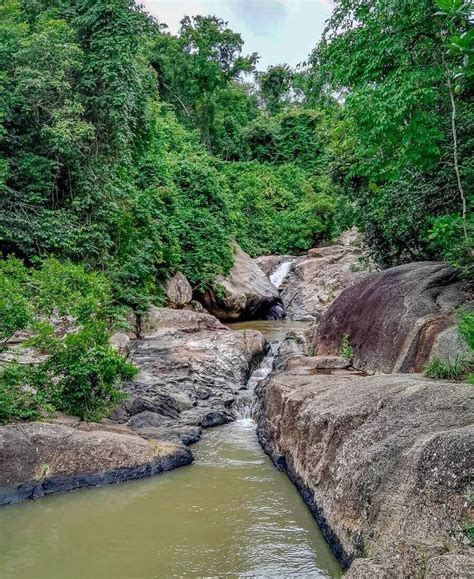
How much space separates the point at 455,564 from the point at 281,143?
37.4 meters

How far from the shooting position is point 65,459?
7.02m

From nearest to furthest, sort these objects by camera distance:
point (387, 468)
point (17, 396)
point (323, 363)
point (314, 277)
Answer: point (387, 468), point (17, 396), point (323, 363), point (314, 277)

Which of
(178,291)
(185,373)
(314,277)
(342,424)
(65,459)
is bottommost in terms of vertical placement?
(65,459)

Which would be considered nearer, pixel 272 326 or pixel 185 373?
pixel 185 373

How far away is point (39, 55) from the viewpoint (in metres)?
13.7

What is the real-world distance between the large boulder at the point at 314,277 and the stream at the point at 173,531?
596 inches

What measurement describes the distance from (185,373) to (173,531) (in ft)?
19.4

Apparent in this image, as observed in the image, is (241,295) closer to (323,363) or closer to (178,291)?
(178,291)

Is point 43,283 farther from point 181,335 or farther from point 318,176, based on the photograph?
point 318,176

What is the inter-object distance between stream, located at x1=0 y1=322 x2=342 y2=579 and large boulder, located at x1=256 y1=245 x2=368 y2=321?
15133mm

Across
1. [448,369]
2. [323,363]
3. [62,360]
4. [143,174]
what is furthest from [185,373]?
[143,174]

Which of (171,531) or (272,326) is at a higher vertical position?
(272,326)

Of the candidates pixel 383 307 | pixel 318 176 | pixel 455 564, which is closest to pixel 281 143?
pixel 318 176

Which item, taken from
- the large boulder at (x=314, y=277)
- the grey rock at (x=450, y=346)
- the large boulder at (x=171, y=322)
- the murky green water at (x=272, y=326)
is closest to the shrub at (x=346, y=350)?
the grey rock at (x=450, y=346)
